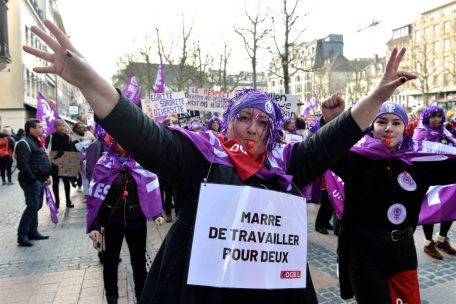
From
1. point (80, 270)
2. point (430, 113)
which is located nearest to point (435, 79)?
point (430, 113)

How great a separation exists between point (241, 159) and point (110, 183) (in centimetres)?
254

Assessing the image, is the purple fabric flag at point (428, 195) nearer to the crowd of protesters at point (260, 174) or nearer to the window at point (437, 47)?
the crowd of protesters at point (260, 174)

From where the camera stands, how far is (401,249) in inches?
105

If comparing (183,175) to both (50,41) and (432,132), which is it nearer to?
(50,41)

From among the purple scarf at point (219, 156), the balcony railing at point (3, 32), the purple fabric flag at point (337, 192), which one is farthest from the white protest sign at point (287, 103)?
the balcony railing at point (3, 32)

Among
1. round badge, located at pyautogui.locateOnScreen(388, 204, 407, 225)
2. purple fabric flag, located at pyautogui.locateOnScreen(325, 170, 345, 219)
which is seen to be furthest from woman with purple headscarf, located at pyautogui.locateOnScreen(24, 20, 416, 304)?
purple fabric flag, located at pyautogui.locateOnScreen(325, 170, 345, 219)

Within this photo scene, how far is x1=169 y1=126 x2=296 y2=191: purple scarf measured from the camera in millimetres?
1771

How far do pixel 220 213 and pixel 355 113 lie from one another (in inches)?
30.7

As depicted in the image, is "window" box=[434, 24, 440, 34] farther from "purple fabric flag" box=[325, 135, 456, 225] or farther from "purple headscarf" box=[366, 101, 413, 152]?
"purple headscarf" box=[366, 101, 413, 152]

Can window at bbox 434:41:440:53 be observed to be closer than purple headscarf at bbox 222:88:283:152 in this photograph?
No

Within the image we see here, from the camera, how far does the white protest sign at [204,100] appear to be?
11727 mm

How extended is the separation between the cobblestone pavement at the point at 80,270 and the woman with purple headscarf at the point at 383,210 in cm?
170

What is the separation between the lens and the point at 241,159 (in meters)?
1.82

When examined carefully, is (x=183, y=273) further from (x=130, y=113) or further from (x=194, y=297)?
(x=130, y=113)
